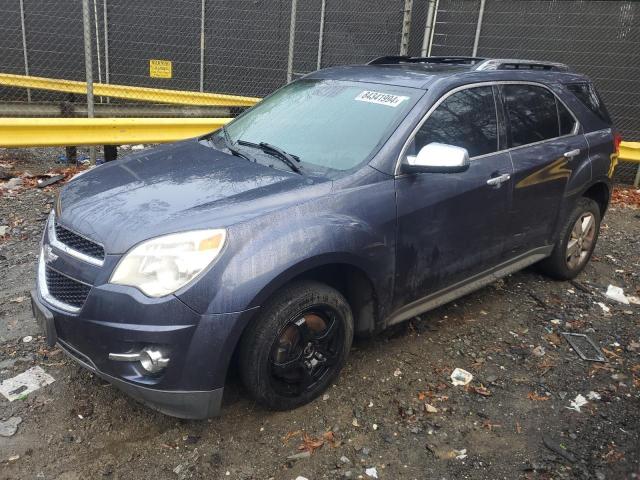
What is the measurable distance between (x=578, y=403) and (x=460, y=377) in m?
0.70

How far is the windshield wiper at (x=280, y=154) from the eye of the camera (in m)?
3.14

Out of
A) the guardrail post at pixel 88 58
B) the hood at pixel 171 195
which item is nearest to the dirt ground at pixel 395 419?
the hood at pixel 171 195

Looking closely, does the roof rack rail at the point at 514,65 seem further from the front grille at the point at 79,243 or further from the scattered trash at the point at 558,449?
the front grille at the point at 79,243

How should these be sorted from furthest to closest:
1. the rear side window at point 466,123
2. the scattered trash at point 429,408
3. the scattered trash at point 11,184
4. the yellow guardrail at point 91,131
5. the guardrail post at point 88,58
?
the scattered trash at point 11,184, the guardrail post at point 88,58, the yellow guardrail at point 91,131, the rear side window at point 466,123, the scattered trash at point 429,408

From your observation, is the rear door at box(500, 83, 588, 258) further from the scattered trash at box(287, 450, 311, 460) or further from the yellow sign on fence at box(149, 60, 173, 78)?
the yellow sign on fence at box(149, 60, 173, 78)

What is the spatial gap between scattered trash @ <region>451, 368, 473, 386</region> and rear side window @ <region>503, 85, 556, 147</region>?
162cm

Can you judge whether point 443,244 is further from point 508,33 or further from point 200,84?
point 200,84

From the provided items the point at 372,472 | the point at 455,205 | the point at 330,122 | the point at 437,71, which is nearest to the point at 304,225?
the point at 330,122

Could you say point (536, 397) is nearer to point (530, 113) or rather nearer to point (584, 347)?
point (584, 347)

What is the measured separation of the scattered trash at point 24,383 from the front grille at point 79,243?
924mm

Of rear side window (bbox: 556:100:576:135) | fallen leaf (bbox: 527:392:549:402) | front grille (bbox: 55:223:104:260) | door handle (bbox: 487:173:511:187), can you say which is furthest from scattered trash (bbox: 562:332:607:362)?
front grille (bbox: 55:223:104:260)

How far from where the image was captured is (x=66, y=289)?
→ 2.68 meters

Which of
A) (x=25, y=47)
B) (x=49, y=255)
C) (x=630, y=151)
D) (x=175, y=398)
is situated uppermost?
(x=25, y=47)

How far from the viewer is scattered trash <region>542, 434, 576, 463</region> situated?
283cm
